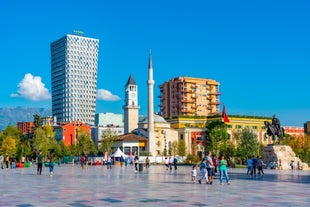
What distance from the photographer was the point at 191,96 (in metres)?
130

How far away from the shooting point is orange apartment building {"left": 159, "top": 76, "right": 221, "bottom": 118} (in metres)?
130

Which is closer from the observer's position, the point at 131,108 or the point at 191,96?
the point at 131,108

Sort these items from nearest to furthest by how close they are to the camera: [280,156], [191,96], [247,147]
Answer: [280,156], [247,147], [191,96]

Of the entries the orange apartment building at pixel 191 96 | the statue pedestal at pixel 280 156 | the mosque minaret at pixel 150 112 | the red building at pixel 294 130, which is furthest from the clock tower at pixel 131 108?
the statue pedestal at pixel 280 156

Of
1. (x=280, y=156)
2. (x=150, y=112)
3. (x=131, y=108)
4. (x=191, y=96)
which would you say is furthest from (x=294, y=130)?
(x=280, y=156)

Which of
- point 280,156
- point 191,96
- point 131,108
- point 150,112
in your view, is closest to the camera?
point 280,156

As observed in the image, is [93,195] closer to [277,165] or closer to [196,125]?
[277,165]

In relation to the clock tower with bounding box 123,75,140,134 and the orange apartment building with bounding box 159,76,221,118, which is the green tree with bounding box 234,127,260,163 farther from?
the orange apartment building with bounding box 159,76,221,118

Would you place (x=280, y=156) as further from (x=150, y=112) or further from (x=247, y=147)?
(x=150, y=112)

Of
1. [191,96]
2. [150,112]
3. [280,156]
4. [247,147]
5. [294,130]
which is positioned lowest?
[280,156]

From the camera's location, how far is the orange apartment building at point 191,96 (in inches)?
5098

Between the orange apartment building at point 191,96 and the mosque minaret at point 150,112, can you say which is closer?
the mosque minaret at point 150,112

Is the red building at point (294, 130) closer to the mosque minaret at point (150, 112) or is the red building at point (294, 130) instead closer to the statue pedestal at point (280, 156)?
the mosque minaret at point (150, 112)

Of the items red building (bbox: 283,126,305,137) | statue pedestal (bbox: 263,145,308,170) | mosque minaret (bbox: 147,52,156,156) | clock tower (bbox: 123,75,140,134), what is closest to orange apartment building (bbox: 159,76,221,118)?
clock tower (bbox: 123,75,140,134)
